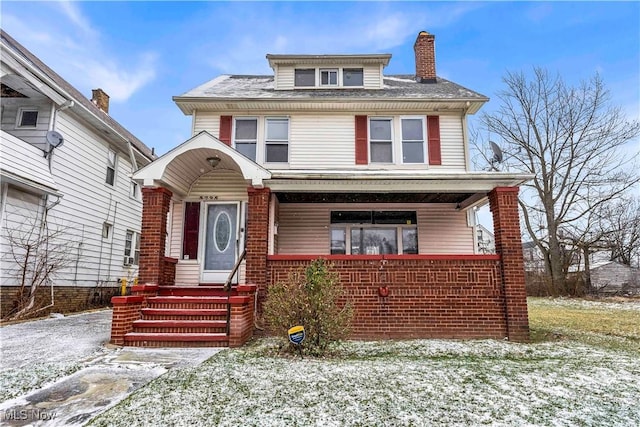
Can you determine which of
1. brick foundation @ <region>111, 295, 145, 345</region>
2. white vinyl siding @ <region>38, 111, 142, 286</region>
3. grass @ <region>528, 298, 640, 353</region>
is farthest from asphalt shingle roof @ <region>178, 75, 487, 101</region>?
grass @ <region>528, 298, 640, 353</region>

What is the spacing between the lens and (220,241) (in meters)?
8.30

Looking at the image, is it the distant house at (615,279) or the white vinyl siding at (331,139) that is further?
the distant house at (615,279)

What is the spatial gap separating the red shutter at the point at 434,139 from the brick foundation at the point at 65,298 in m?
10.7

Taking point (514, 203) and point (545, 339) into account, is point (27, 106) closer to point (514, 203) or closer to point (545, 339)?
point (514, 203)

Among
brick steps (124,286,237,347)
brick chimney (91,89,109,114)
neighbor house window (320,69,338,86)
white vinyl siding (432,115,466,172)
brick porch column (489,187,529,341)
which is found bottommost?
brick steps (124,286,237,347)

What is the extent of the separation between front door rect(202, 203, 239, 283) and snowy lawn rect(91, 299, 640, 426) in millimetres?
3040

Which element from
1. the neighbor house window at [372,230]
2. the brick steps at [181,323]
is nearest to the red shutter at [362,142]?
the neighbor house window at [372,230]

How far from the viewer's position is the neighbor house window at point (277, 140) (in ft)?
31.1

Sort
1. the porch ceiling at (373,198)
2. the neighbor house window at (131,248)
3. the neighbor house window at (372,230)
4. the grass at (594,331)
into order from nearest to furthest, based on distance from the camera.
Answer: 1. the grass at (594,331)
2. the porch ceiling at (373,198)
3. the neighbor house window at (372,230)
4. the neighbor house window at (131,248)

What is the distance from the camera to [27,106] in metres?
10.0

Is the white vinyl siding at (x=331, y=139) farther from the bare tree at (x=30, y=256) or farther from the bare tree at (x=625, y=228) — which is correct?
the bare tree at (x=625, y=228)

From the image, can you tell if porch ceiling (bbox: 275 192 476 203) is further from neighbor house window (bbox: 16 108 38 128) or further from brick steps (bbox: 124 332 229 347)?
neighbor house window (bbox: 16 108 38 128)

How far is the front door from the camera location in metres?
8.13

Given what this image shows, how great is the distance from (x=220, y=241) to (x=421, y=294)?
451 centimetres
